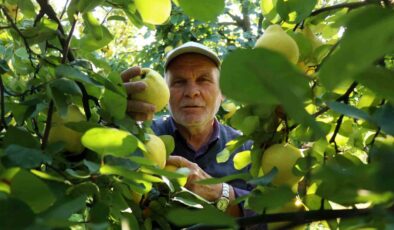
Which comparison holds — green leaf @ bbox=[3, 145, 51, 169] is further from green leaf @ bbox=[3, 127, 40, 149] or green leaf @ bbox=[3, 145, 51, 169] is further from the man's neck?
the man's neck

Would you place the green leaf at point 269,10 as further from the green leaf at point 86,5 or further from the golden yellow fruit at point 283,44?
the green leaf at point 86,5

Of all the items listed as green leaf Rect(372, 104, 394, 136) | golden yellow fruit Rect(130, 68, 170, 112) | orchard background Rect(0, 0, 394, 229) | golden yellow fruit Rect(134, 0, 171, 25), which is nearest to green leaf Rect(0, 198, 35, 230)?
orchard background Rect(0, 0, 394, 229)

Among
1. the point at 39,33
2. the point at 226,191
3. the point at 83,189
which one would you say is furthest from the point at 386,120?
the point at 226,191

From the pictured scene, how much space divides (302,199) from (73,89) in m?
0.31

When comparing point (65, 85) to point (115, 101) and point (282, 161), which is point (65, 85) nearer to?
point (115, 101)

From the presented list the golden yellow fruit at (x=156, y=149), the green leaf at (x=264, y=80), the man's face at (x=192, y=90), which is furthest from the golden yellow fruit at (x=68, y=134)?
the man's face at (x=192, y=90)

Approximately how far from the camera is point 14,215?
34cm

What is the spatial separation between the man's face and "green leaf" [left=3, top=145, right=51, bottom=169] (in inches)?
56.8

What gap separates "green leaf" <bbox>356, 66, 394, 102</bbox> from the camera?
1.04 feet

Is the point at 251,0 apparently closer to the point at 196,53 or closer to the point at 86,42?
the point at 196,53

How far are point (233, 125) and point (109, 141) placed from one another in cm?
27

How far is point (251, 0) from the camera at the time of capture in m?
4.62

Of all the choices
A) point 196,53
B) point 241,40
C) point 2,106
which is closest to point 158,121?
point 196,53

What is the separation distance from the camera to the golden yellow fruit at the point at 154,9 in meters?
0.64
